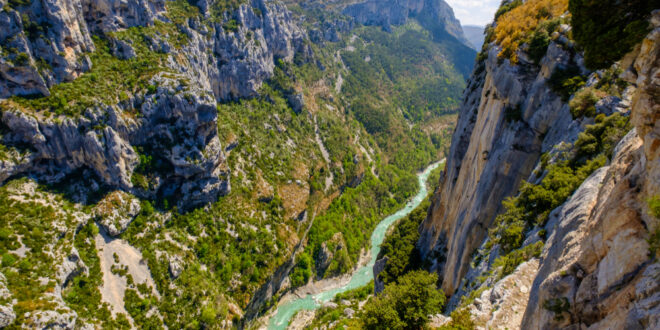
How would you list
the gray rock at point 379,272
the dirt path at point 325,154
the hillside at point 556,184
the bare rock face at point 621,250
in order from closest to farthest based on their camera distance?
the bare rock face at point 621,250 < the hillside at point 556,184 < the gray rock at point 379,272 < the dirt path at point 325,154

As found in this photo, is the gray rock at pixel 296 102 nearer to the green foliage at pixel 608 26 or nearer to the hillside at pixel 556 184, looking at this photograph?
the hillside at pixel 556 184

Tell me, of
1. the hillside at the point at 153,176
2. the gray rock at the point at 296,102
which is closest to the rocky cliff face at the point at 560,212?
the hillside at the point at 153,176

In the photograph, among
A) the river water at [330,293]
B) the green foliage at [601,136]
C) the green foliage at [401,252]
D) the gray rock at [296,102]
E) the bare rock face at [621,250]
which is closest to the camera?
the bare rock face at [621,250]

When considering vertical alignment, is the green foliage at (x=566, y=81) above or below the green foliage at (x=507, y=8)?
below

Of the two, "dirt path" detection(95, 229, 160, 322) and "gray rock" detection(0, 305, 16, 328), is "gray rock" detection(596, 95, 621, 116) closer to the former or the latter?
"gray rock" detection(0, 305, 16, 328)

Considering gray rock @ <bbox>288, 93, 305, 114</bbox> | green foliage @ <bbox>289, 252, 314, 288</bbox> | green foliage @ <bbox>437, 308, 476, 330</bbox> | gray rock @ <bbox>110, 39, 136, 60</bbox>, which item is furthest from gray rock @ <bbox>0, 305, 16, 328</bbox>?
gray rock @ <bbox>288, 93, 305, 114</bbox>

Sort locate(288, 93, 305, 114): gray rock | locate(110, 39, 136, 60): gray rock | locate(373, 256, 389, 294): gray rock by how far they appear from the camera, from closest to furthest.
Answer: locate(373, 256, 389, 294): gray rock
locate(110, 39, 136, 60): gray rock
locate(288, 93, 305, 114): gray rock

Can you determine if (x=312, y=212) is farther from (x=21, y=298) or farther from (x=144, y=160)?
(x=21, y=298)

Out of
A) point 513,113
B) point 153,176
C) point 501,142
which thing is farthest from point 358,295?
point 513,113
